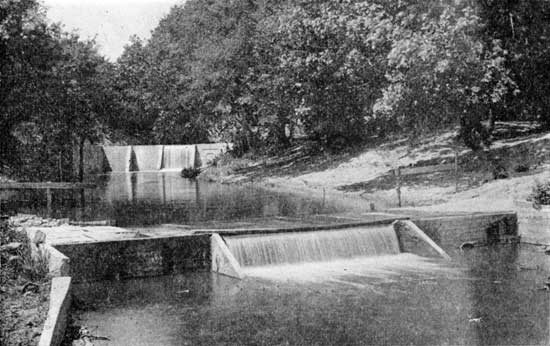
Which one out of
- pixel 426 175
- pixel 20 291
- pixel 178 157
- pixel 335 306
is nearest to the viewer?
pixel 20 291

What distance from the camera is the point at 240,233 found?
16.1m

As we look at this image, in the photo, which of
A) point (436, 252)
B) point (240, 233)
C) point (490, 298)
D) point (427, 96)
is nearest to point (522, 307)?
point (490, 298)

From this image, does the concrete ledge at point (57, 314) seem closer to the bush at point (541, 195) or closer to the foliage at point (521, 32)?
the bush at point (541, 195)

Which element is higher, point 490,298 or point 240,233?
point 240,233

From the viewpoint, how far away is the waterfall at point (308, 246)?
1574 centimetres

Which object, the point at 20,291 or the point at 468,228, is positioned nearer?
the point at 20,291

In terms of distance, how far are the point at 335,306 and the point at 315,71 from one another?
2132 centimetres

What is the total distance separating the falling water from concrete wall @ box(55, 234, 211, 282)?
42885 mm

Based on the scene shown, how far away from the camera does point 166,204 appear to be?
2839 cm

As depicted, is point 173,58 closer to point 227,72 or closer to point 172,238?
point 227,72

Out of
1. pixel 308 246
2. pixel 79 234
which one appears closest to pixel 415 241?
pixel 308 246

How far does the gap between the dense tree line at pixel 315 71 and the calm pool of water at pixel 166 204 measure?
7.16 ft

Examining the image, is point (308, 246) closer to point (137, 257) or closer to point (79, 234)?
point (137, 257)

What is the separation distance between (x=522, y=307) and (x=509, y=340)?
1897 millimetres
